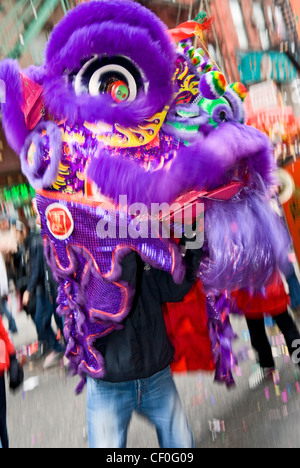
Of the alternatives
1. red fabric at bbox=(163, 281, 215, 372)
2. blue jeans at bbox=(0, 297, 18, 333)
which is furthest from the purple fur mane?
blue jeans at bbox=(0, 297, 18, 333)

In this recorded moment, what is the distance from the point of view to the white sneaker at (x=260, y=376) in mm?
2047

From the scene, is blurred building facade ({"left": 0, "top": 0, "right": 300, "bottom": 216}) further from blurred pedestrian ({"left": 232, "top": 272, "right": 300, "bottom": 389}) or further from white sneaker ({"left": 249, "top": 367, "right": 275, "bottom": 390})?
white sneaker ({"left": 249, "top": 367, "right": 275, "bottom": 390})

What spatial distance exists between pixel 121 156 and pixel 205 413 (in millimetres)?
1511

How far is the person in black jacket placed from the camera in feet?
3.35

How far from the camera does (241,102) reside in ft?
3.77

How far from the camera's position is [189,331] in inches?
53.1

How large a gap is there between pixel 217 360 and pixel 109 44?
1.05m

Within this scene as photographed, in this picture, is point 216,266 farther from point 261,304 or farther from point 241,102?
point 261,304

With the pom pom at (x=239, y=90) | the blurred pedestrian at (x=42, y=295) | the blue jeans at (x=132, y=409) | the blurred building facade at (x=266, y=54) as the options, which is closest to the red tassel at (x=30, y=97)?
the pom pom at (x=239, y=90)

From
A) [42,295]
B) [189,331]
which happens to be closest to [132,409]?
[189,331]

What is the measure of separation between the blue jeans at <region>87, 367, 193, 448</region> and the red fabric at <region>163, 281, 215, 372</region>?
0.23 m

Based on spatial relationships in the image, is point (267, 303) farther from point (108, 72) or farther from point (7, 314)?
point (7, 314)

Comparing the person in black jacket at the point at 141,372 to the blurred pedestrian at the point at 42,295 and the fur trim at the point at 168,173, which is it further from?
the blurred pedestrian at the point at 42,295

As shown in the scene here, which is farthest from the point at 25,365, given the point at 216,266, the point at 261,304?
the point at 216,266
